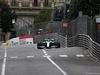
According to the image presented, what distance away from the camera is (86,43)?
29141mm

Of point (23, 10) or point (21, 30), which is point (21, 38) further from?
point (23, 10)

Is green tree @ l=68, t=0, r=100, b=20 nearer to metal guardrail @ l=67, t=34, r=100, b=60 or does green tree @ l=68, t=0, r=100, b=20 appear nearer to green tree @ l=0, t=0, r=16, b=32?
metal guardrail @ l=67, t=34, r=100, b=60

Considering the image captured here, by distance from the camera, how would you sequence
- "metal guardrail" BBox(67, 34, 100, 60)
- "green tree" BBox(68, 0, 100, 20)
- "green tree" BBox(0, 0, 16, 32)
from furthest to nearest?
"green tree" BBox(0, 0, 16, 32) < "green tree" BBox(68, 0, 100, 20) < "metal guardrail" BBox(67, 34, 100, 60)

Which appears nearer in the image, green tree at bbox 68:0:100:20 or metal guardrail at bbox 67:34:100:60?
metal guardrail at bbox 67:34:100:60

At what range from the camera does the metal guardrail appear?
23.9 meters

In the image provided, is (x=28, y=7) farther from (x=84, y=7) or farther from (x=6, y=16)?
(x=84, y=7)

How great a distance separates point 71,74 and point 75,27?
758 inches

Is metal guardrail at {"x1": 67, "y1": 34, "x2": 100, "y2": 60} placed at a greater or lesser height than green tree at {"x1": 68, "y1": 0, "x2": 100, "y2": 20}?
lesser

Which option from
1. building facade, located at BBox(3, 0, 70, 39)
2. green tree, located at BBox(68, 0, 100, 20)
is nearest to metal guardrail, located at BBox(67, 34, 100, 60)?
green tree, located at BBox(68, 0, 100, 20)

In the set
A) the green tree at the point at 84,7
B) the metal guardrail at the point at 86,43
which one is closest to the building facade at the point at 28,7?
the green tree at the point at 84,7

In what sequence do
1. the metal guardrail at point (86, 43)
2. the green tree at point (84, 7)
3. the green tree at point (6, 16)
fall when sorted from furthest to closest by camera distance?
the green tree at point (6, 16) → the green tree at point (84, 7) → the metal guardrail at point (86, 43)

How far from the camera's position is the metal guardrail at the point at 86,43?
23.9 meters

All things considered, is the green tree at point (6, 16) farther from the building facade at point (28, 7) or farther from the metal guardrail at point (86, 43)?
the metal guardrail at point (86, 43)

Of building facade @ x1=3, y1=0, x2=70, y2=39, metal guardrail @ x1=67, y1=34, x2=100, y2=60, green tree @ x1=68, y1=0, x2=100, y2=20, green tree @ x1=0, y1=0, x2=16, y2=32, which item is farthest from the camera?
building facade @ x1=3, y1=0, x2=70, y2=39
